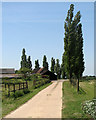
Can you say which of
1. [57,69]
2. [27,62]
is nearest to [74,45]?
[57,69]

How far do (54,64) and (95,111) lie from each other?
61.6 m

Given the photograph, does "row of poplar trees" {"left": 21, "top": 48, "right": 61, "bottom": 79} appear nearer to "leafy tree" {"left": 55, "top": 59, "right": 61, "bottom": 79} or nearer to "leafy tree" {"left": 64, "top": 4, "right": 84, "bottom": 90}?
"leafy tree" {"left": 55, "top": 59, "right": 61, "bottom": 79}

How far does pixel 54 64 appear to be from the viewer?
68.8 meters

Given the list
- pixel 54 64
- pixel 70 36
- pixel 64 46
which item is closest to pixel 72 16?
pixel 70 36

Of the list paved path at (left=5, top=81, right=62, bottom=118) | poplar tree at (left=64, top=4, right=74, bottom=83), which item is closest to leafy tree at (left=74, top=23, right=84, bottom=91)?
poplar tree at (left=64, top=4, right=74, bottom=83)

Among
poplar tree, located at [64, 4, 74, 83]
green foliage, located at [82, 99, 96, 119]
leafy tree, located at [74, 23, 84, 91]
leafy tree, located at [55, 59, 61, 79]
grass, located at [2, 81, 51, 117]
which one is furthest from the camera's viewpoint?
leafy tree, located at [55, 59, 61, 79]

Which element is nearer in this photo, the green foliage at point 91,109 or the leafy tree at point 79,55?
the green foliage at point 91,109

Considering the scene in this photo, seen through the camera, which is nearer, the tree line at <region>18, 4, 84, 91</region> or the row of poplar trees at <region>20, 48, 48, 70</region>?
the tree line at <region>18, 4, 84, 91</region>

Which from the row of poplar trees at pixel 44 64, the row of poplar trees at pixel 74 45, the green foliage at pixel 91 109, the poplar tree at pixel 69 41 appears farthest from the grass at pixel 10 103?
the row of poplar trees at pixel 44 64

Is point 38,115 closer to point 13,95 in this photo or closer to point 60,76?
point 13,95

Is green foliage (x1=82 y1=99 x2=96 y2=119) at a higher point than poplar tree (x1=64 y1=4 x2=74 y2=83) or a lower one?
lower

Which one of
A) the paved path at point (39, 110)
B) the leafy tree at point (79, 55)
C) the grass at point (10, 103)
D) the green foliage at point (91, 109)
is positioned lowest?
the grass at point (10, 103)

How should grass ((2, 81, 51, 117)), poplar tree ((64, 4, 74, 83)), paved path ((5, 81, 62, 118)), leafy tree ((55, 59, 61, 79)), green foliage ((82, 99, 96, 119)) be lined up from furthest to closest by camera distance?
leafy tree ((55, 59, 61, 79)), poplar tree ((64, 4, 74, 83)), grass ((2, 81, 51, 117)), paved path ((5, 81, 62, 118)), green foliage ((82, 99, 96, 119))

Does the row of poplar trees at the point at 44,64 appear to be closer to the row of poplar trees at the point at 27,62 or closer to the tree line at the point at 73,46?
the row of poplar trees at the point at 27,62
